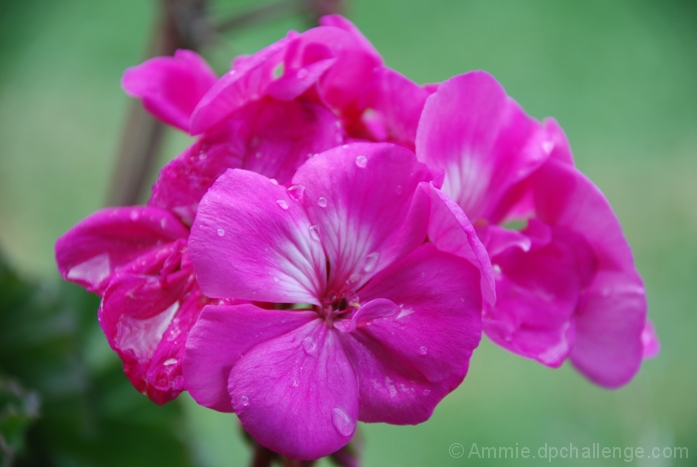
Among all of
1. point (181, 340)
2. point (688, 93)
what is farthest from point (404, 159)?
point (688, 93)

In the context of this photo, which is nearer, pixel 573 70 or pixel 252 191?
pixel 252 191

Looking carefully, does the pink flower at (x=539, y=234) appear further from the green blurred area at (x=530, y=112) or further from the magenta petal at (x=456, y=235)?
the green blurred area at (x=530, y=112)

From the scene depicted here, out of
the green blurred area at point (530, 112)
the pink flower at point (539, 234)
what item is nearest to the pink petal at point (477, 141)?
the pink flower at point (539, 234)

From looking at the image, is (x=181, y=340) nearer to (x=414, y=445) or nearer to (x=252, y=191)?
(x=252, y=191)

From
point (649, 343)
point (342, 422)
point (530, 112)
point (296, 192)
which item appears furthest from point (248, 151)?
point (530, 112)

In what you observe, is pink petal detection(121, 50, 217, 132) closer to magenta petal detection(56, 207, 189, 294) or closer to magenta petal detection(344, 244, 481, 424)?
magenta petal detection(56, 207, 189, 294)

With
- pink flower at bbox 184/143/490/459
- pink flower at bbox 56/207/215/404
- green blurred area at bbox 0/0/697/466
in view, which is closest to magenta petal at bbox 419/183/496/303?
pink flower at bbox 184/143/490/459

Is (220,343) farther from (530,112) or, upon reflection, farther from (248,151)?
(530,112)
